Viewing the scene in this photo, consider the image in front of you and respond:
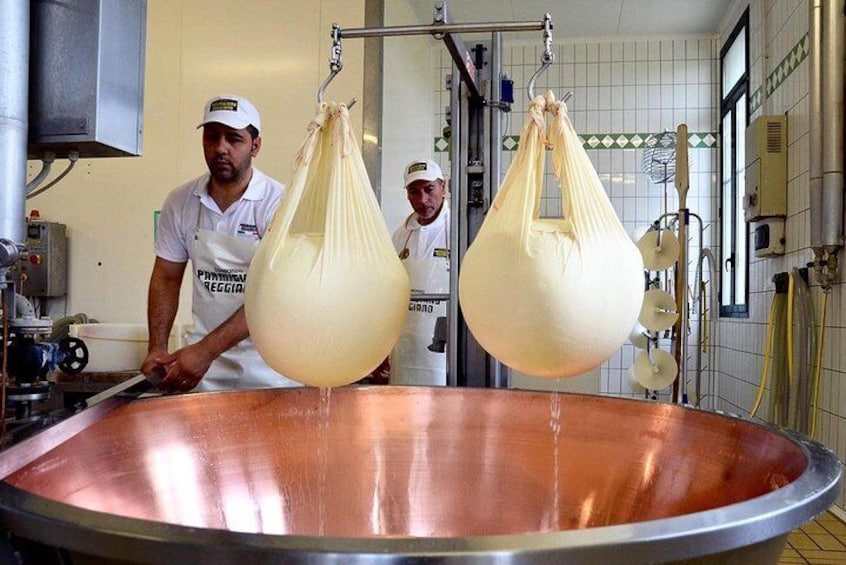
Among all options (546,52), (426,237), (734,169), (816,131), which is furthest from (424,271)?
(734,169)

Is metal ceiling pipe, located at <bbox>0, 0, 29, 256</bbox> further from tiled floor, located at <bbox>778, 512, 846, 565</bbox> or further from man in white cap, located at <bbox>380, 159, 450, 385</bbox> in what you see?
tiled floor, located at <bbox>778, 512, 846, 565</bbox>

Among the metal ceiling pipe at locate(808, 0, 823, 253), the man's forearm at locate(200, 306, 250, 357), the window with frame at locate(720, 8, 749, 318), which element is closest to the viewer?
the man's forearm at locate(200, 306, 250, 357)

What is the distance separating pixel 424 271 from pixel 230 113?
4.59 feet

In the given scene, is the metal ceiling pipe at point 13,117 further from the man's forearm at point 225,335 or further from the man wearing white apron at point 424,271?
the man wearing white apron at point 424,271

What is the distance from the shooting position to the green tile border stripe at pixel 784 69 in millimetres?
3412

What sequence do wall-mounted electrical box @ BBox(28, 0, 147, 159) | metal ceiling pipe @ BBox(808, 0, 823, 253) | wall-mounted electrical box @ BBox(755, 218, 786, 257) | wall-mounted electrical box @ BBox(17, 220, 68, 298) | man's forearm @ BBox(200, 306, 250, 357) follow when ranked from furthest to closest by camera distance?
wall-mounted electrical box @ BBox(755, 218, 786, 257)
wall-mounted electrical box @ BBox(17, 220, 68, 298)
metal ceiling pipe @ BBox(808, 0, 823, 253)
man's forearm @ BBox(200, 306, 250, 357)
wall-mounted electrical box @ BBox(28, 0, 147, 159)

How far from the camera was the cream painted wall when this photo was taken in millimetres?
3387

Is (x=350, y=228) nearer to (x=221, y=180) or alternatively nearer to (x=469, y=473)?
(x=469, y=473)

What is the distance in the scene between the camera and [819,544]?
101 inches

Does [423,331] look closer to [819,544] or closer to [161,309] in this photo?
[161,309]

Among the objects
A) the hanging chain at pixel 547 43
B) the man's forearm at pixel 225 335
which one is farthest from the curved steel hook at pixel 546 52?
the man's forearm at pixel 225 335

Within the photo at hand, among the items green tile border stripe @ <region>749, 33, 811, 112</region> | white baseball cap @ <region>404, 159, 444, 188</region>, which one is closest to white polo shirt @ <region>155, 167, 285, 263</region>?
white baseball cap @ <region>404, 159, 444, 188</region>

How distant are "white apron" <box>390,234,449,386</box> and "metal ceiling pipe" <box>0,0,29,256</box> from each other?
81.8 inches

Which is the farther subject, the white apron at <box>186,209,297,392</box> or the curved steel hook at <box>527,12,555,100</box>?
the white apron at <box>186,209,297,392</box>
